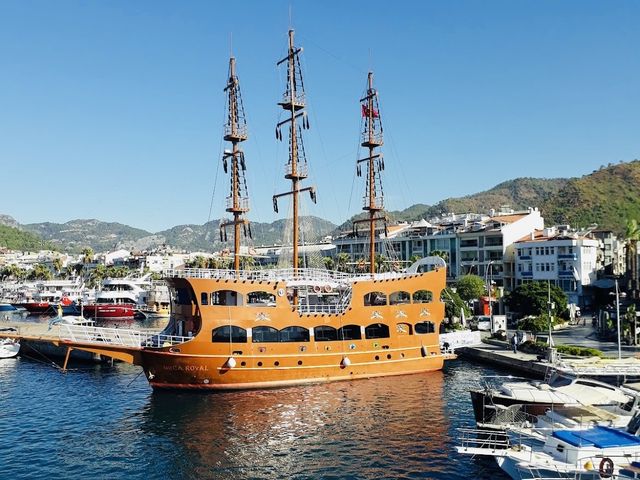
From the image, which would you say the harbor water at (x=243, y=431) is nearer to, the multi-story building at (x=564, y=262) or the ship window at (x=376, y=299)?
the ship window at (x=376, y=299)

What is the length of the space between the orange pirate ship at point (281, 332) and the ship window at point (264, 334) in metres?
0.06

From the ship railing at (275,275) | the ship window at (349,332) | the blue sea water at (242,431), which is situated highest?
the ship railing at (275,275)

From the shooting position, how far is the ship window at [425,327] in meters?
38.0

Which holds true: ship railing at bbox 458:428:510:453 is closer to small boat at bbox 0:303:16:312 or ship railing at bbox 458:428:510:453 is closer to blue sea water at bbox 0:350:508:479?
blue sea water at bbox 0:350:508:479

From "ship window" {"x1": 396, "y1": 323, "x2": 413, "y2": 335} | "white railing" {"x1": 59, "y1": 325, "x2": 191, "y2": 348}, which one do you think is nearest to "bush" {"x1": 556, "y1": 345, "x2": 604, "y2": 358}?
"ship window" {"x1": 396, "y1": 323, "x2": 413, "y2": 335}

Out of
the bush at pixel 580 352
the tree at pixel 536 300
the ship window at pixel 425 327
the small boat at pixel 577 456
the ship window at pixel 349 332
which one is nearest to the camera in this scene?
the small boat at pixel 577 456

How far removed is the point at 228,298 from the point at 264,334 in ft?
9.38

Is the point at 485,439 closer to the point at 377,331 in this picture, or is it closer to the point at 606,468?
the point at 606,468

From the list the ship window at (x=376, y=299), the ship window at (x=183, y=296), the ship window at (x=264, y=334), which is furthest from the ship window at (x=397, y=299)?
the ship window at (x=183, y=296)

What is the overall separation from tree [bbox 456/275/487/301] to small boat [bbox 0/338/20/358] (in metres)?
43.6

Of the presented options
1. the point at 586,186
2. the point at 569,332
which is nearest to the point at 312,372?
the point at 569,332

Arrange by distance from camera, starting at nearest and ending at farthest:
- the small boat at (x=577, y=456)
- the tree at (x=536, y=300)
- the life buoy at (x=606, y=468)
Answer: the life buoy at (x=606, y=468), the small boat at (x=577, y=456), the tree at (x=536, y=300)

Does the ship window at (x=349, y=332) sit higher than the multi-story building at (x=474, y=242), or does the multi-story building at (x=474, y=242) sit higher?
the multi-story building at (x=474, y=242)

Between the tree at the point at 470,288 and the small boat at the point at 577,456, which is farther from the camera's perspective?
the tree at the point at 470,288
